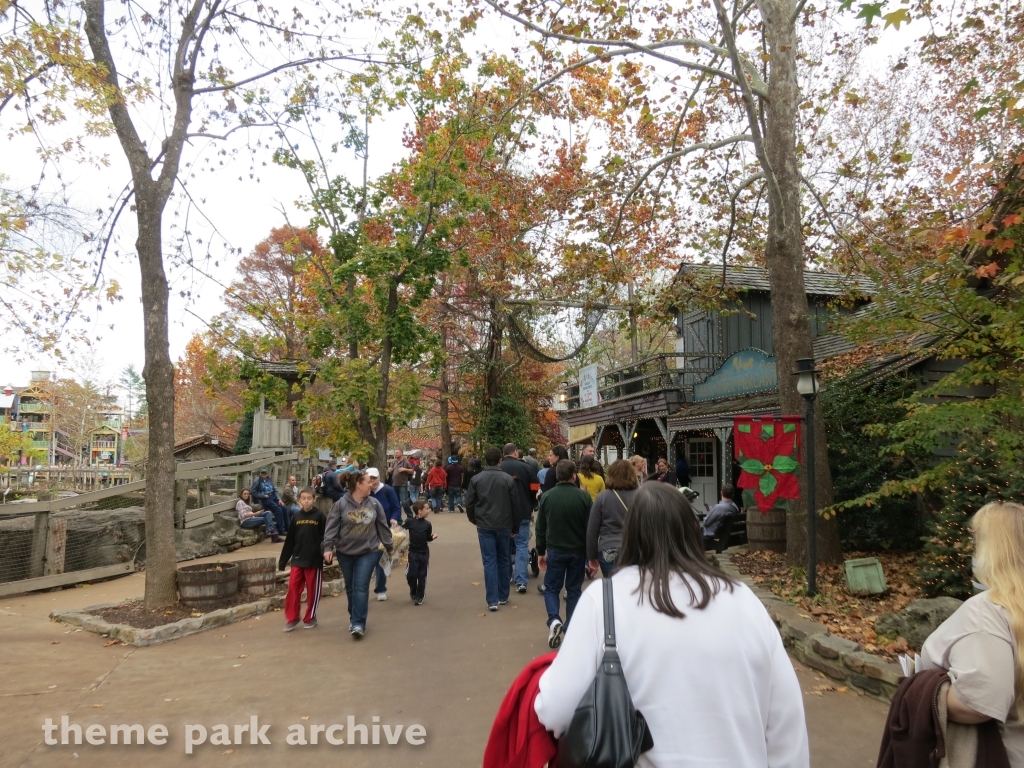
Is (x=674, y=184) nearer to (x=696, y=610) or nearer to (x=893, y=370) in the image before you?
(x=893, y=370)

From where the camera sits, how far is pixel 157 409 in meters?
8.75

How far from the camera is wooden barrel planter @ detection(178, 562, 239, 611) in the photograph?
→ 27.9ft

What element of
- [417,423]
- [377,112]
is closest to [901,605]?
[377,112]

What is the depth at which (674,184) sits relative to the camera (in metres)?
12.6

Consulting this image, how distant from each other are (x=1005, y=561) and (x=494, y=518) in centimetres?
640

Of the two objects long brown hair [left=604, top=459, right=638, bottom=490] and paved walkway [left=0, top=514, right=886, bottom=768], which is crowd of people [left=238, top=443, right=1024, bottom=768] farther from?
long brown hair [left=604, top=459, right=638, bottom=490]

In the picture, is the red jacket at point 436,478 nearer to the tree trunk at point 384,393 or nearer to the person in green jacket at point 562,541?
the tree trunk at point 384,393

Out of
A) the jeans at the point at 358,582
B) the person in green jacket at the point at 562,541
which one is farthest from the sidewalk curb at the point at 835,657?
the jeans at the point at 358,582

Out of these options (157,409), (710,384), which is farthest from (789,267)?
(157,409)

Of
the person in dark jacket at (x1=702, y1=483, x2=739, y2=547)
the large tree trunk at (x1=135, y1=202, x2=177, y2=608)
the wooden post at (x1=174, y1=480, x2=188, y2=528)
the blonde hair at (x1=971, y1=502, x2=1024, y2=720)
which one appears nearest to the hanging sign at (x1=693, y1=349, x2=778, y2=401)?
the person in dark jacket at (x1=702, y1=483, x2=739, y2=547)

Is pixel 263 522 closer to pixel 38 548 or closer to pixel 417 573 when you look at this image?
pixel 38 548

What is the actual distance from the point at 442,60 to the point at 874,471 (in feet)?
31.4

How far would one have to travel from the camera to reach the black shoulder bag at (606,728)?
5.80ft

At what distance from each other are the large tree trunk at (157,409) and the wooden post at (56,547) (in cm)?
294
